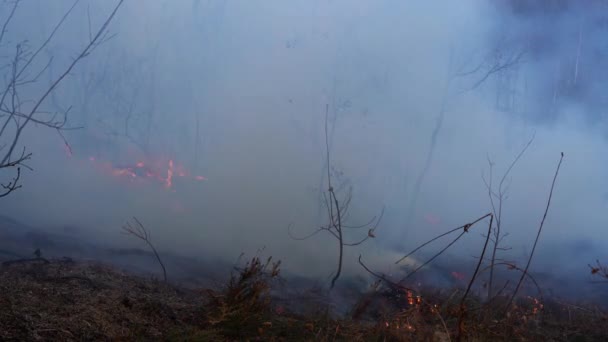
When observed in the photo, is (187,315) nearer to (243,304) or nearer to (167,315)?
(167,315)

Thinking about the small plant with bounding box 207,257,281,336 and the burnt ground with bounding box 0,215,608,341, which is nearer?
the burnt ground with bounding box 0,215,608,341

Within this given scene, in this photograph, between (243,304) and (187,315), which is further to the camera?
(187,315)

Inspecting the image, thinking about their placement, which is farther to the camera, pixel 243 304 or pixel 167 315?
pixel 167 315

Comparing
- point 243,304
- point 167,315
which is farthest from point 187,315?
point 243,304

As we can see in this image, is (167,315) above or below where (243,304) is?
below

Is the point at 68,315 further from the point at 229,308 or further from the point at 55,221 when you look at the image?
the point at 55,221

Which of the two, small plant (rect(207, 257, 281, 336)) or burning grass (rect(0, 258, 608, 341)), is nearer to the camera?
burning grass (rect(0, 258, 608, 341))

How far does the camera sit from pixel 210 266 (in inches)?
337

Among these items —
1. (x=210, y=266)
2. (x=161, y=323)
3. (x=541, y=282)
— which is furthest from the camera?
(x=541, y=282)

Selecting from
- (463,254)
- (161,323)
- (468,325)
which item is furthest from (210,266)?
(463,254)

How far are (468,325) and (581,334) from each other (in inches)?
104

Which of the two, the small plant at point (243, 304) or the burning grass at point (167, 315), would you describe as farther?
the small plant at point (243, 304)

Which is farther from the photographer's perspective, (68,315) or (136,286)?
(136,286)

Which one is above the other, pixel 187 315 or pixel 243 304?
pixel 243 304
